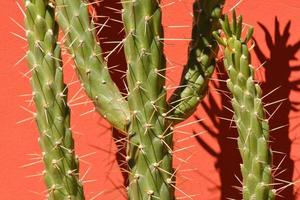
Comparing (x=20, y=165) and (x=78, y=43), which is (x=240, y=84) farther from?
(x=20, y=165)

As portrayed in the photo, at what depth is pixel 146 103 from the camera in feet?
10.8

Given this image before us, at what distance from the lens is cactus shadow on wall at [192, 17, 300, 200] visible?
4.11 m

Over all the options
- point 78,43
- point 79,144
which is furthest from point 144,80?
point 79,144

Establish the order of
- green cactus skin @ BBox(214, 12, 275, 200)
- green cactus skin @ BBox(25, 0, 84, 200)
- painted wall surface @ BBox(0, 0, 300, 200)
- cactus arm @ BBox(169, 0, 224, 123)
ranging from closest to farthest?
1. green cactus skin @ BBox(25, 0, 84, 200)
2. green cactus skin @ BBox(214, 12, 275, 200)
3. cactus arm @ BBox(169, 0, 224, 123)
4. painted wall surface @ BBox(0, 0, 300, 200)

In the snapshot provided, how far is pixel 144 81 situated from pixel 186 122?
0.94m

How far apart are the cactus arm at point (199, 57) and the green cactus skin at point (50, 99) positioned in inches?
22.5

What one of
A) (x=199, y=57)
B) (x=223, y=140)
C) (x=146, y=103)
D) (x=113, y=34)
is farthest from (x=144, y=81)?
(x=223, y=140)

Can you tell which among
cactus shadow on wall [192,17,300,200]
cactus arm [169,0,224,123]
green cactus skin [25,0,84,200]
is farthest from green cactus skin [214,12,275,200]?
green cactus skin [25,0,84,200]

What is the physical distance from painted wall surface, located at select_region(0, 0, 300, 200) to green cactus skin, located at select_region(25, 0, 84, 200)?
30.3 inches

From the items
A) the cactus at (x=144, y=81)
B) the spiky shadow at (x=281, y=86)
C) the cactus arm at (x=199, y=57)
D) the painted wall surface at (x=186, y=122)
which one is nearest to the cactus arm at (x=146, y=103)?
the cactus at (x=144, y=81)

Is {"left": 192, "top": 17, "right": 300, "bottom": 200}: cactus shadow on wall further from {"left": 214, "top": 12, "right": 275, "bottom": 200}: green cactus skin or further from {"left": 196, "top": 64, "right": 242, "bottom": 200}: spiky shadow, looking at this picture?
{"left": 214, "top": 12, "right": 275, "bottom": 200}: green cactus skin

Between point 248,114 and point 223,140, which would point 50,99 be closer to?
point 248,114

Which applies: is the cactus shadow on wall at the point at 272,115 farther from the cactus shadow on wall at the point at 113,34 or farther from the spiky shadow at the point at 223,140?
the cactus shadow on wall at the point at 113,34

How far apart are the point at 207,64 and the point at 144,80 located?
1.60 ft
